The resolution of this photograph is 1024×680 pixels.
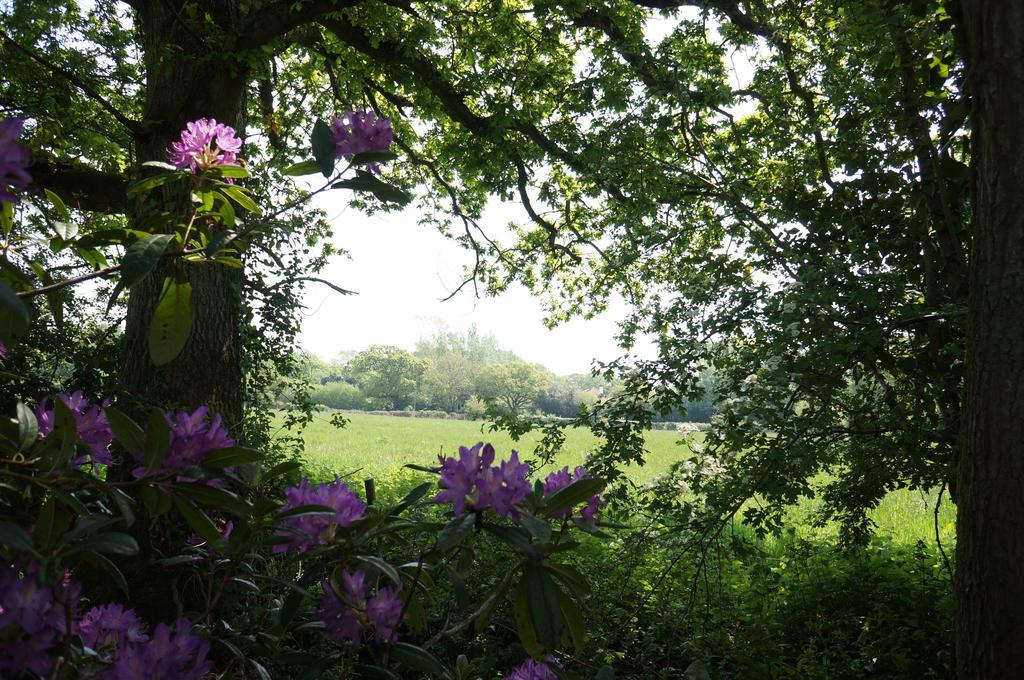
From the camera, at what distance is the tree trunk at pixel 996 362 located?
1.59 meters

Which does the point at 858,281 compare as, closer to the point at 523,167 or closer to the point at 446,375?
the point at 523,167

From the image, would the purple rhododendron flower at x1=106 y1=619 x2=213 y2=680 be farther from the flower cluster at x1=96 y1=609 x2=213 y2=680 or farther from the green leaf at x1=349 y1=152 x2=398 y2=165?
the green leaf at x1=349 y1=152 x2=398 y2=165

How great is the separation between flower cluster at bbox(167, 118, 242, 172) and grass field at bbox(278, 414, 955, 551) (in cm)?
94

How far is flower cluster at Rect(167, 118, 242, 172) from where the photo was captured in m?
1.18

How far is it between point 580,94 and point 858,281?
8.37 feet

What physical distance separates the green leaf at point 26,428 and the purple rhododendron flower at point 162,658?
297 mm

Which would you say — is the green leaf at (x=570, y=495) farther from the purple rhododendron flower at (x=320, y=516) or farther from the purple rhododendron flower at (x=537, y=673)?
the purple rhododendron flower at (x=537, y=673)

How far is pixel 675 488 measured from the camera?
303 cm

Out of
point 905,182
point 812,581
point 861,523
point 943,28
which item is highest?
point 943,28

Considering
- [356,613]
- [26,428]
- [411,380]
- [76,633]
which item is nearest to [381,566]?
[356,613]

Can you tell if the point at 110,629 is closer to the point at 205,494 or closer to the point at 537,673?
the point at 205,494

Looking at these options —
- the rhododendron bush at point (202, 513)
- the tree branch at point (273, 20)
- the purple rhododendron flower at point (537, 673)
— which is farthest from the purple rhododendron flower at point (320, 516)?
the tree branch at point (273, 20)

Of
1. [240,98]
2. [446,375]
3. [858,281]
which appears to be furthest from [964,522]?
[446,375]

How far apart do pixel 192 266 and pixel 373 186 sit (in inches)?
113
